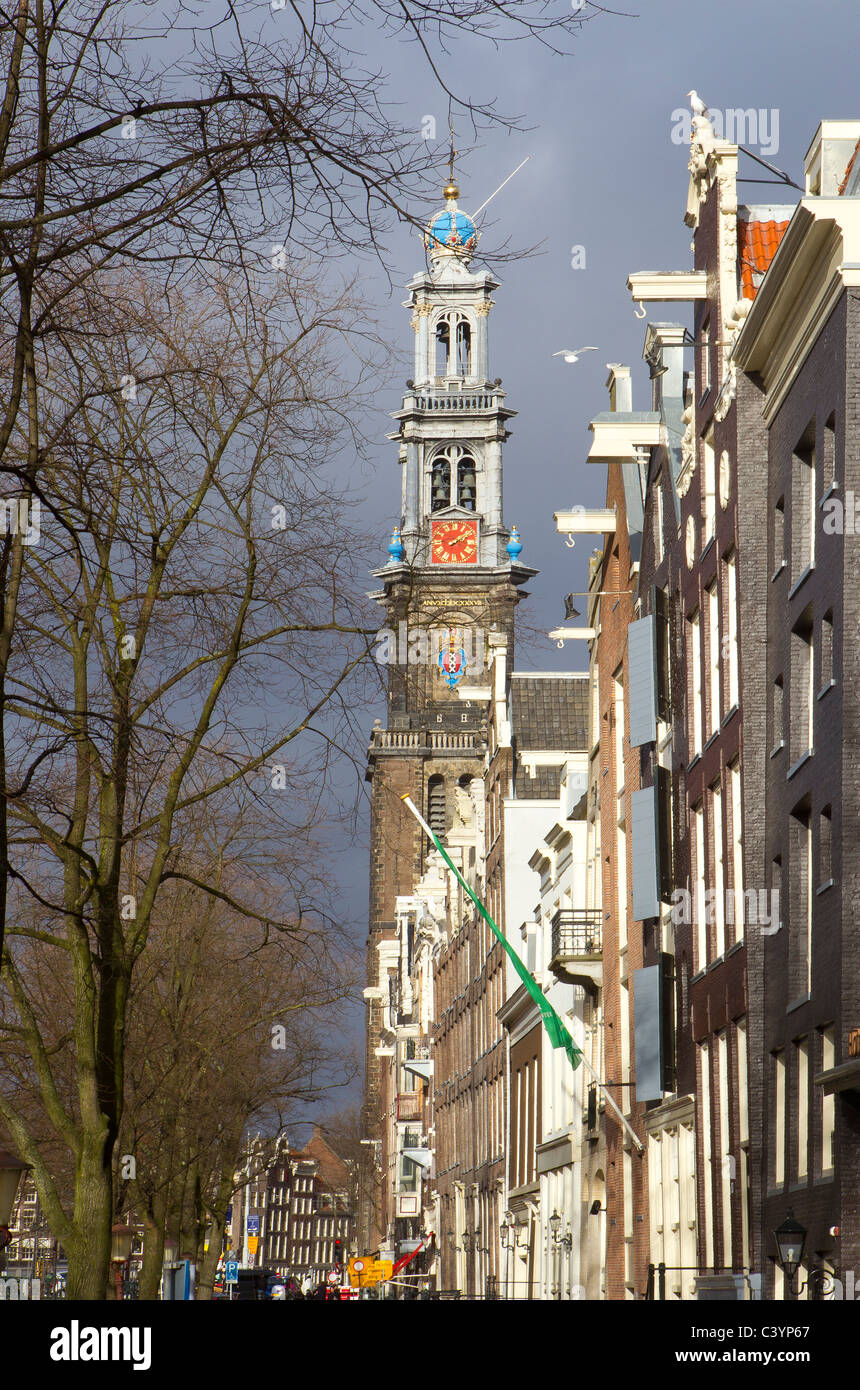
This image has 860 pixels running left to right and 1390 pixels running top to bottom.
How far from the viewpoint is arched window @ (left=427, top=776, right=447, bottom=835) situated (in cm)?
12312

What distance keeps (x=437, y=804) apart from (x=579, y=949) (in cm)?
8500

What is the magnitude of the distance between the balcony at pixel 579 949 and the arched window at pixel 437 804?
83.2 m

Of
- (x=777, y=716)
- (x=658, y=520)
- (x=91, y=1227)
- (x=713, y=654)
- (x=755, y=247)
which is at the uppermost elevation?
(x=755, y=247)

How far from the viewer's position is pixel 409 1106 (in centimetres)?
9125

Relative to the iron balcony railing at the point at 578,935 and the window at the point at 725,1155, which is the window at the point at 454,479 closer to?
the iron balcony railing at the point at 578,935

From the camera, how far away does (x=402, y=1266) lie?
85062 millimetres

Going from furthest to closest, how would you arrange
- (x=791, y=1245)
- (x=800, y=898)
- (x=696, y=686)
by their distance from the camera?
(x=696, y=686), (x=800, y=898), (x=791, y=1245)

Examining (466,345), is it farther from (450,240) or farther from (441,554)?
(450,240)

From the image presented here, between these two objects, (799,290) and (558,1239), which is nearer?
(799,290)

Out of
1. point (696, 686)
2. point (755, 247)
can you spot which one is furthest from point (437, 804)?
point (755, 247)

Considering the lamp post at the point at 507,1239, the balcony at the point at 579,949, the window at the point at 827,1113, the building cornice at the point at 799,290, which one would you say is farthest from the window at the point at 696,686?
the lamp post at the point at 507,1239


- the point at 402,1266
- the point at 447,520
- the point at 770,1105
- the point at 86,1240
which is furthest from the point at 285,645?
the point at 447,520

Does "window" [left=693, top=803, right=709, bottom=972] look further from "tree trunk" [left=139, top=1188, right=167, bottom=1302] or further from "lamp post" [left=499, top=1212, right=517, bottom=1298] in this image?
"lamp post" [left=499, top=1212, right=517, bottom=1298]
